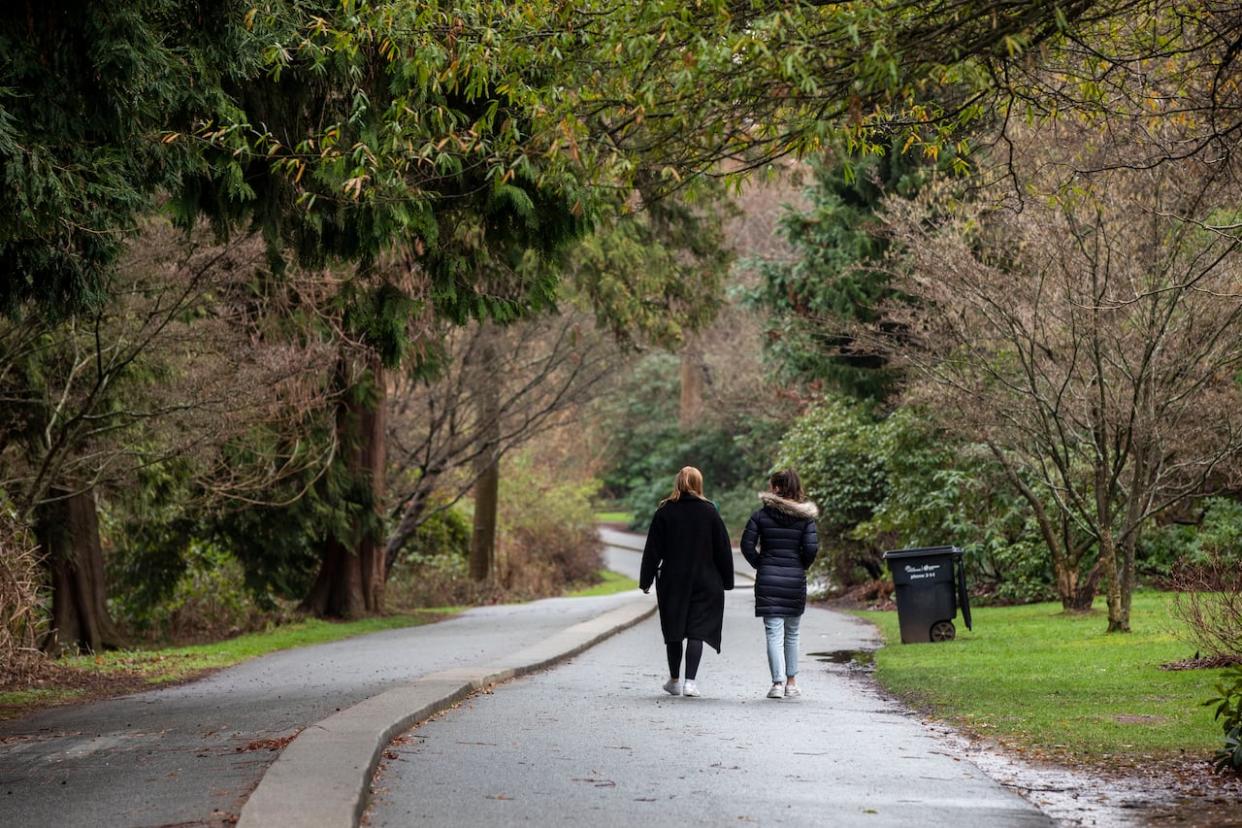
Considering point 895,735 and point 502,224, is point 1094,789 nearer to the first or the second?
point 895,735

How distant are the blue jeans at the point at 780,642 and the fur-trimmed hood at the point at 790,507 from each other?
0.88 meters

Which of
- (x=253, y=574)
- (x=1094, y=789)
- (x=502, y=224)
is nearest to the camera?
(x=1094, y=789)

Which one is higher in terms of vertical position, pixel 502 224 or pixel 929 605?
pixel 502 224

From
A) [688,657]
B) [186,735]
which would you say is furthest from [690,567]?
[186,735]

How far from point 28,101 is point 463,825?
498cm

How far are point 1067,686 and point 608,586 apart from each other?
101 feet

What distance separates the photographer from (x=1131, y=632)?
54.7 feet

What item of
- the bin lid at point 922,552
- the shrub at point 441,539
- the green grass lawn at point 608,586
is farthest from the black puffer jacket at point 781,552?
the green grass lawn at point 608,586

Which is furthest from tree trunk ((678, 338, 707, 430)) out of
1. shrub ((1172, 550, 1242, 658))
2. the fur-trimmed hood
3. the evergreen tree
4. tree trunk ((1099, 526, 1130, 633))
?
the fur-trimmed hood

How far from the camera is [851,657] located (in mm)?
16969

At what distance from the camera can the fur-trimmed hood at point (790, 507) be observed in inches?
480

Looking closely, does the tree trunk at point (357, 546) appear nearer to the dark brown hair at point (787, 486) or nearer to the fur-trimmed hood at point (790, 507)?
the dark brown hair at point (787, 486)

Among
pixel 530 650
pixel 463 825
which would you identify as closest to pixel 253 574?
pixel 530 650

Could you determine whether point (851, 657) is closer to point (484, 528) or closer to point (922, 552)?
point (922, 552)
